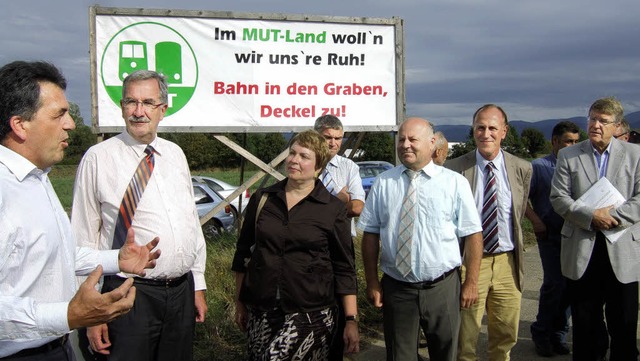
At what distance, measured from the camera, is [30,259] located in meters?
2.14

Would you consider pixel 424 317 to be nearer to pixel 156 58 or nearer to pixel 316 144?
pixel 316 144

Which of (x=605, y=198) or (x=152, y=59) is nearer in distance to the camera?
(x=605, y=198)

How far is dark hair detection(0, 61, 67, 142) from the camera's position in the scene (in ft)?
7.24

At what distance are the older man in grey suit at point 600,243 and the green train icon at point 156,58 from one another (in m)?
4.70

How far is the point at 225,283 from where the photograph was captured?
6254 millimetres

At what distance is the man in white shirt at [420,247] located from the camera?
3738 mm

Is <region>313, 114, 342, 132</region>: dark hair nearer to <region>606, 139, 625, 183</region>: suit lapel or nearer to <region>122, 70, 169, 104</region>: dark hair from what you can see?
<region>122, 70, 169, 104</region>: dark hair

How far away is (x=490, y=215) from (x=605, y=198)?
31.3 inches

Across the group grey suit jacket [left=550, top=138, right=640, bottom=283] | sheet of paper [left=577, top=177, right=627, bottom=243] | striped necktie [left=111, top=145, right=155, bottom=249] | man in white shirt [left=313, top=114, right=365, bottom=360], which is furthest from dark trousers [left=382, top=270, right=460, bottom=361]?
striped necktie [left=111, top=145, right=155, bottom=249]

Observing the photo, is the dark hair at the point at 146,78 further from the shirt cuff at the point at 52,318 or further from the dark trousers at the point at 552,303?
the dark trousers at the point at 552,303

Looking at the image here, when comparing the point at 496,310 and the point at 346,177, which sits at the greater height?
the point at 346,177

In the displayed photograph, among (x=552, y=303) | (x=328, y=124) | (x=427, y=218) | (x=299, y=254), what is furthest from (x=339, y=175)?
(x=552, y=303)

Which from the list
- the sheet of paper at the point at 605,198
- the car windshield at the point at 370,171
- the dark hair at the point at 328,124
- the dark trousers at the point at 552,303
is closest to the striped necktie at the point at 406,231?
the dark hair at the point at 328,124

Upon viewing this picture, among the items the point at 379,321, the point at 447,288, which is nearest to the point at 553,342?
the point at 379,321
